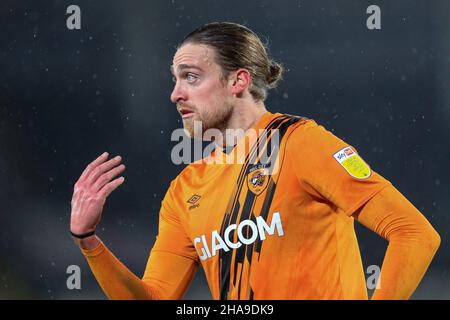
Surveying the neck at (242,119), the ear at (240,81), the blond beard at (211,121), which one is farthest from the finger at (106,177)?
the ear at (240,81)

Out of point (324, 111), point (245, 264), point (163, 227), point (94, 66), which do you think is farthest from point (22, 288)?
point (245, 264)

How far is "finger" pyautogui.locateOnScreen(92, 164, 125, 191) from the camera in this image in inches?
118

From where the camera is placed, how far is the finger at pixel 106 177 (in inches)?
118

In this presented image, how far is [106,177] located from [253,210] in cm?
60

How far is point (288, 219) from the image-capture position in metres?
2.91

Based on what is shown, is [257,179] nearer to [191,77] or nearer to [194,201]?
[194,201]

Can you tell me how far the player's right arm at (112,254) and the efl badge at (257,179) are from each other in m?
0.45

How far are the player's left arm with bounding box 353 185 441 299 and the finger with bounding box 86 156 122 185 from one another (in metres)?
1.04

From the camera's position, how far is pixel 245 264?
298cm

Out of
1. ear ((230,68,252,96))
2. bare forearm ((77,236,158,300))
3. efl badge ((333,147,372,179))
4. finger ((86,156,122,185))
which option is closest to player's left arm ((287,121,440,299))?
efl badge ((333,147,372,179))

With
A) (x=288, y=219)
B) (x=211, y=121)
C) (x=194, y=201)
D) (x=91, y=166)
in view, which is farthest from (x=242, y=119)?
(x=91, y=166)

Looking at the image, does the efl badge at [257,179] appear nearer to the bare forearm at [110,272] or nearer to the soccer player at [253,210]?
the soccer player at [253,210]

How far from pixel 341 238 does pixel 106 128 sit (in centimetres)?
471

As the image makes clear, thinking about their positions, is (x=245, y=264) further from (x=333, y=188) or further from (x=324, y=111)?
(x=324, y=111)
